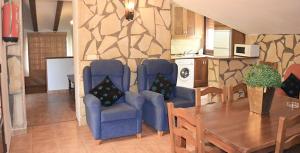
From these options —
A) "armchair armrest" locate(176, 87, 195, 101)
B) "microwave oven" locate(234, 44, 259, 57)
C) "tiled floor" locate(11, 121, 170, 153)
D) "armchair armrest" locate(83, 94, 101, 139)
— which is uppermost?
"microwave oven" locate(234, 44, 259, 57)

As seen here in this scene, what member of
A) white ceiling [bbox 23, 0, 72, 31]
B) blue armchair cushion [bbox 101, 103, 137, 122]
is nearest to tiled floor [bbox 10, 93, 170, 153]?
blue armchair cushion [bbox 101, 103, 137, 122]

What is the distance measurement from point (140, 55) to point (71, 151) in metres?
2.01

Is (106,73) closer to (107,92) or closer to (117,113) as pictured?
(107,92)

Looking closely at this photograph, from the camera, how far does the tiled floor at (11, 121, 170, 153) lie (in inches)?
139

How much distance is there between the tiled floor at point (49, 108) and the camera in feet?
15.9

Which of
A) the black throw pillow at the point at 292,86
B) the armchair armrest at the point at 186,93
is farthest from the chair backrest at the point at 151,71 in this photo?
the black throw pillow at the point at 292,86

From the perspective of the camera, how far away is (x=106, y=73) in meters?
4.25

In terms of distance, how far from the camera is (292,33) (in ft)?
16.0

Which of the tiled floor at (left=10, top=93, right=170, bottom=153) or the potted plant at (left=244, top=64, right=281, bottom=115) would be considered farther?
the tiled floor at (left=10, top=93, right=170, bottom=153)

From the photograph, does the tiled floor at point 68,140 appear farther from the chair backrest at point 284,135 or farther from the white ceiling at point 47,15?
the white ceiling at point 47,15

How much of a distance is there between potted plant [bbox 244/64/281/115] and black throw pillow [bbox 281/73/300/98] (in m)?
2.02

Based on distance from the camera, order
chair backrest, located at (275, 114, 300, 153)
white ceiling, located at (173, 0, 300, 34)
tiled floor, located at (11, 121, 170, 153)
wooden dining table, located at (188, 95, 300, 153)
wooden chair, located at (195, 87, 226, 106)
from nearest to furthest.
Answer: chair backrest, located at (275, 114, 300, 153) < wooden dining table, located at (188, 95, 300, 153) < wooden chair, located at (195, 87, 226, 106) < tiled floor, located at (11, 121, 170, 153) < white ceiling, located at (173, 0, 300, 34)

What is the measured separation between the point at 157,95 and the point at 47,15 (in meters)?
5.23

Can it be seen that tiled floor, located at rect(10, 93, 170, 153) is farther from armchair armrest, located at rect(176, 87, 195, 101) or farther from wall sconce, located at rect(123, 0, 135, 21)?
wall sconce, located at rect(123, 0, 135, 21)
